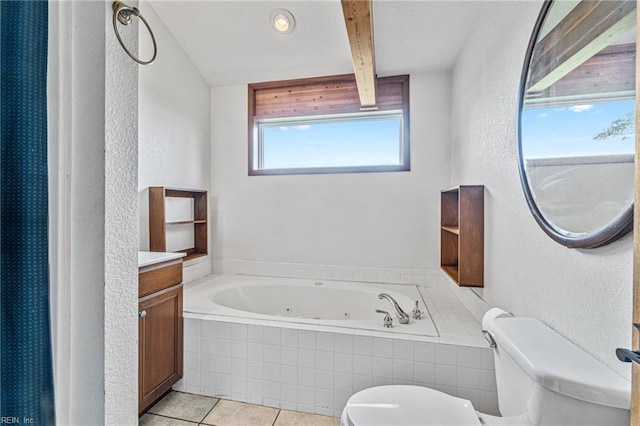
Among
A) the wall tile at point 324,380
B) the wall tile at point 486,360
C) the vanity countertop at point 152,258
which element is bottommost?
the wall tile at point 324,380

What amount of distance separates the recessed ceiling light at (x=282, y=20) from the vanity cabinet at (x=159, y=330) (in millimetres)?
1944

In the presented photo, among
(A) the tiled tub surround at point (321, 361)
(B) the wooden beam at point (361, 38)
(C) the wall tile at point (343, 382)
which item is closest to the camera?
(B) the wooden beam at point (361, 38)

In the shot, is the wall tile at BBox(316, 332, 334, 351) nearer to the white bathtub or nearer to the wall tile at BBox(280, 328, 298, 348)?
the wall tile at BBox(280, 328, 298, 348)

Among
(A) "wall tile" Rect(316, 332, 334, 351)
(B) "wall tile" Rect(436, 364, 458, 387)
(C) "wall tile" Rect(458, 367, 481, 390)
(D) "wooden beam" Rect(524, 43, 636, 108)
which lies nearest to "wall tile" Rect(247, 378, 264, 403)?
(A) "wall tile" Rect(316, 332, 334, 351)

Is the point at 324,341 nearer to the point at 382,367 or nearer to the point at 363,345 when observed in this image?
the point at 363,345

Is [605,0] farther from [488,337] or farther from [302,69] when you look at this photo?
[302,69]

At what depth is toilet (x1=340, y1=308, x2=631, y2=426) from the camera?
75 centimetres

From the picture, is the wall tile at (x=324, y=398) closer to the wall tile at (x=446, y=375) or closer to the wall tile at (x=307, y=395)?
the wall tile at (x=307, y=395)

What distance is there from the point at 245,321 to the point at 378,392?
965 millimetres

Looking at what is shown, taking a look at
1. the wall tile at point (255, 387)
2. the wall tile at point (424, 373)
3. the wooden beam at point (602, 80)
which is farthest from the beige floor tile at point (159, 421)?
the wooden beam at point (602, 80)

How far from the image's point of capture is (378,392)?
1200 mm

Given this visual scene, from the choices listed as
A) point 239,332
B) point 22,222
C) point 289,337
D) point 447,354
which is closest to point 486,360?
point 447,354

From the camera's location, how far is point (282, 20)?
7.64 ft

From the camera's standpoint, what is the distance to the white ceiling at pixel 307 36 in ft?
7.00
